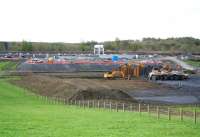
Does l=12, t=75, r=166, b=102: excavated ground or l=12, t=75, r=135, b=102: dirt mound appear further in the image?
l=12, t=75, r=166, b=102: excavated ground

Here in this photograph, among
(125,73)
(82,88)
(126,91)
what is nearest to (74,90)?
(82,88)

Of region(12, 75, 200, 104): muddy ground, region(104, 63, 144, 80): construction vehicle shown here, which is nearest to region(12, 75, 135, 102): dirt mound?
region(12, 75, 200, 104): muddy ground

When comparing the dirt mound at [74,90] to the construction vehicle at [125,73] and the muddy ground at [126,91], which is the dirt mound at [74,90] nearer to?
the muddy ground at [126,91]

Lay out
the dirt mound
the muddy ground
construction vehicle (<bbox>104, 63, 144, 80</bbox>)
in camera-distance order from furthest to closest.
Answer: construction vehicle (<bbox>104, 63, 144, 80</bbox>) < the dirt mound < the muddy ground

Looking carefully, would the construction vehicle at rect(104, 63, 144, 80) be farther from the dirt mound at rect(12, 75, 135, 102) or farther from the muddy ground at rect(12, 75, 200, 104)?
the dirt mound at rect(12, 75, 135, 102)

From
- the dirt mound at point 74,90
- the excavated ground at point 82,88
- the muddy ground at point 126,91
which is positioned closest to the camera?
the muddy ground at point 126,91

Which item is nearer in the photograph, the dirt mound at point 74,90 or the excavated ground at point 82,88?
the dirt mound at point 74,90

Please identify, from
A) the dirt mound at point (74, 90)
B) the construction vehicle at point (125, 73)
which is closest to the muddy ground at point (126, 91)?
the dirt mound at point (74, 90)

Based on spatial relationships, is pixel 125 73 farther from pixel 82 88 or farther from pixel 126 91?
pixel 82 88

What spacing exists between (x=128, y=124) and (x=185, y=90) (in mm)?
45610

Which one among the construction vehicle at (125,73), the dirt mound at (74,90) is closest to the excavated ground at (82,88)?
the dirt mound at (74,90)

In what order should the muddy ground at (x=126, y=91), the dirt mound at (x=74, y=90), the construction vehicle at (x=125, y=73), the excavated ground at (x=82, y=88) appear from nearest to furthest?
the muddy ground at (x=126, y=91), the dirt mound at (x=74, y=90), the excavated ground at (x=82, y=88), the construction vehicle at (x=125, y=73)

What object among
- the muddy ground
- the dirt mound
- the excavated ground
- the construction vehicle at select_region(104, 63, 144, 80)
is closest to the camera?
the muddy ground

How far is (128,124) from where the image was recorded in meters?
31.9
